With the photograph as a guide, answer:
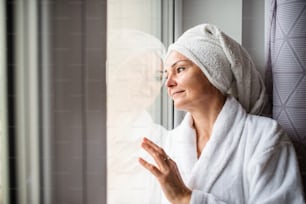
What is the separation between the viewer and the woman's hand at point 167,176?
60 centimetres

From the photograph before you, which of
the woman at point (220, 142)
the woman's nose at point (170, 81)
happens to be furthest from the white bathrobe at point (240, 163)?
the woman's nose at point (170, 81)

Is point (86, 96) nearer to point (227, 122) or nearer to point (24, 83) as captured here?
point (24, 83)

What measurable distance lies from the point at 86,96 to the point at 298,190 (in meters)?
0.49

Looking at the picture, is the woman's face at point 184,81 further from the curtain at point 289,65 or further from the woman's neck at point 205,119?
the curtain at point 289,65

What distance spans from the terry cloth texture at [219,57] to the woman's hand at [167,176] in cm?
19

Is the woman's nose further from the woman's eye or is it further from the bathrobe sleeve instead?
the bathrobe sleeve

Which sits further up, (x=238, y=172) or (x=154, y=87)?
(x=154, y=87)

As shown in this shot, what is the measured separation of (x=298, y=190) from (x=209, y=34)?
14.3 inches

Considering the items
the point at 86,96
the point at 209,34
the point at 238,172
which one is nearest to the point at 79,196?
the point at 86,96

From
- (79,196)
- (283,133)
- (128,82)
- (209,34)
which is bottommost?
(79,196)

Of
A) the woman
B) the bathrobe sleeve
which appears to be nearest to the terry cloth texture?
the woman

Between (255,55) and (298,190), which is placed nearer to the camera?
(298,190)

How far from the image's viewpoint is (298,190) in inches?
24.1

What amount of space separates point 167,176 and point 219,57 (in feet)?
0.87
